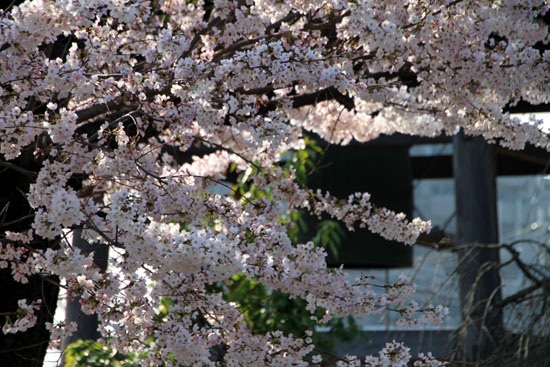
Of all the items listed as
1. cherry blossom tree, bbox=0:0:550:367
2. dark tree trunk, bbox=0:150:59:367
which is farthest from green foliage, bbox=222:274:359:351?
dark tree trunk, bbox=0:150:59:367

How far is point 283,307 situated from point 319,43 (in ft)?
7.78

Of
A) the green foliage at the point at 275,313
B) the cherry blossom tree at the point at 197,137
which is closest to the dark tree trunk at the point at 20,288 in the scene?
the cherry blossom tree at the point at 197,137

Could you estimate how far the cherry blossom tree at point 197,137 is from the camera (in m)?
2.21

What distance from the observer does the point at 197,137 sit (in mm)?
2779

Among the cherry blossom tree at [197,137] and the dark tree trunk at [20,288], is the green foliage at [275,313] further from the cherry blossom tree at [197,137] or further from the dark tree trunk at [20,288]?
the dark tree trunk at [20,288]

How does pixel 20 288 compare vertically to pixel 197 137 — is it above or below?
below

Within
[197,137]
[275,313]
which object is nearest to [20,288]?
[197,137]

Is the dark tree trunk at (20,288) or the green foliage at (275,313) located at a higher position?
the green foliage at (275,313)

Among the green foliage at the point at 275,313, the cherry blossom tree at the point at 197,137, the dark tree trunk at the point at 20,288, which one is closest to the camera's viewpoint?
the cherry blossom tree at the point at 197,137

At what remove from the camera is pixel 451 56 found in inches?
118

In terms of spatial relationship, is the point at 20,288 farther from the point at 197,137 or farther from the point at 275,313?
the point at 275,313

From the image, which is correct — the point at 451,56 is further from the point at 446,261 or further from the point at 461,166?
the point at 461,166

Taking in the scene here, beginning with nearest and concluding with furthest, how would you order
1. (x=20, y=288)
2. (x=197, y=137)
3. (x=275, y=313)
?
(x=197, y=137), (x=20, y=288), (x=275, y=313)

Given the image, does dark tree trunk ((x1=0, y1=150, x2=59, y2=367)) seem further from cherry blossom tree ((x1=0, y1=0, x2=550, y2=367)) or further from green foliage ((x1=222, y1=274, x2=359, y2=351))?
green foliage ((x1=222, y1=274, x2=359, y2=351))
